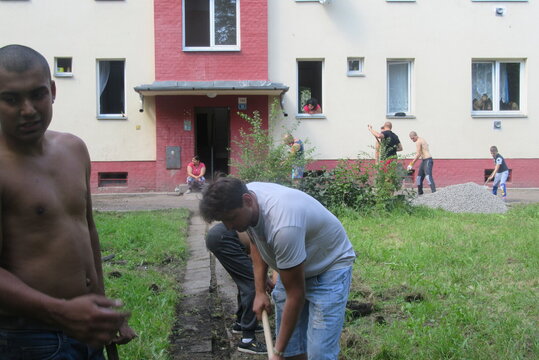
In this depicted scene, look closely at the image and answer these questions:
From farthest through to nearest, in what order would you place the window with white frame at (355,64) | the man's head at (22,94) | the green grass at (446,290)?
1. the window with white frame at (355,64)
2. the green grass at (446,290)
3. the man's head at (22,94)

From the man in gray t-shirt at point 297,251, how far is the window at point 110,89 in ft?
46.8

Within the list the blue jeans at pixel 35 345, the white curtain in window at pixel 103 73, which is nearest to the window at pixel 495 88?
the white curtain in window at pixel 103 73

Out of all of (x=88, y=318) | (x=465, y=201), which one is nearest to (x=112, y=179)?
(x=465, y=201)

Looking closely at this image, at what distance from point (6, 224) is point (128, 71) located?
15.3 metres

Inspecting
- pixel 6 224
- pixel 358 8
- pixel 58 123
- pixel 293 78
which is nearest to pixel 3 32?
pixel 58 123

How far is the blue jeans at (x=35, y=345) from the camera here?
2027mm

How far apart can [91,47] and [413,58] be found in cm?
948

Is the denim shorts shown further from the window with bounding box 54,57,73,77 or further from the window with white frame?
the window with bounding box 54,57,73,77

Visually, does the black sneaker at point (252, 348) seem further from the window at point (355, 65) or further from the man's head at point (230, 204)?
the window at point (355, 65)

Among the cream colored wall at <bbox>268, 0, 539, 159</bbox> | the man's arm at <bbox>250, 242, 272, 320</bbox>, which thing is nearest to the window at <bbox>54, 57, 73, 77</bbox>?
the cream colored wall at <bbox>268, 0, 539, 159</bbox>

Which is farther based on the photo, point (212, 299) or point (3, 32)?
point (3, 32)

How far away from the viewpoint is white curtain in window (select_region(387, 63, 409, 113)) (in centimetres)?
1734

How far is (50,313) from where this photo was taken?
6.13 ft

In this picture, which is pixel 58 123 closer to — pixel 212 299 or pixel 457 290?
pixel 212 299
